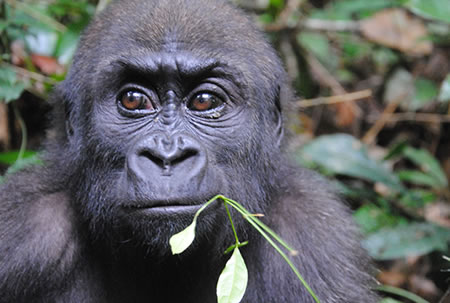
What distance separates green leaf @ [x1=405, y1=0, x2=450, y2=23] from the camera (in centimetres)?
578

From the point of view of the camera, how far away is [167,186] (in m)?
3.23

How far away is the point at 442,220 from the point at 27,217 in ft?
14.2

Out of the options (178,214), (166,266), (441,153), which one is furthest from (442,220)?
(178,214)

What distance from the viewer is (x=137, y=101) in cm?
381

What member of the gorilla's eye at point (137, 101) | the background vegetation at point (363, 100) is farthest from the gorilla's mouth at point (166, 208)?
the background vegetation at point (363, 100)

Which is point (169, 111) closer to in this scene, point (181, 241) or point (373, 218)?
point (181, 241)

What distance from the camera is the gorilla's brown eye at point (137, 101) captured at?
3805 millimetres

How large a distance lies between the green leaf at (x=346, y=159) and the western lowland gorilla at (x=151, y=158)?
171 centimetres

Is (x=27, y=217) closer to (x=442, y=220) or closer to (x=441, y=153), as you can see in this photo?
(x=442, y=220)

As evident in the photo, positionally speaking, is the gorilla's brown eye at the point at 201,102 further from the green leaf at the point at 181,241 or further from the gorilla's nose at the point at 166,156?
the green leaf at the point at 181,241

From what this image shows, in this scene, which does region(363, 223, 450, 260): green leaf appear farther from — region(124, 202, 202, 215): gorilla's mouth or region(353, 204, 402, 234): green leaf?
region(124, 202, 202, 215): gorilla's mouth

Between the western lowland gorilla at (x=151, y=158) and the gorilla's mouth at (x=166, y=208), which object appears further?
the western lowland gorilla at (x=151, y=158)

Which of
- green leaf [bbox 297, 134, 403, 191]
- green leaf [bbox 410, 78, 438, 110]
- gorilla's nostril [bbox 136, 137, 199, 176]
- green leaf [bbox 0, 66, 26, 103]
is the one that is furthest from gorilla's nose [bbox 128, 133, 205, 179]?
green leaf [bbox 410, 78, 438, 110]

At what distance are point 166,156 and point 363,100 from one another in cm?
539
